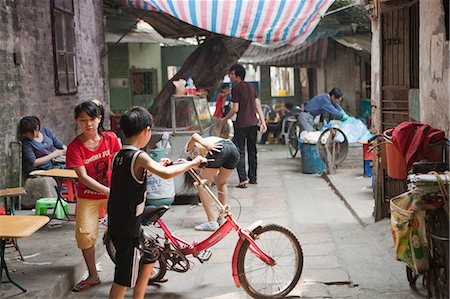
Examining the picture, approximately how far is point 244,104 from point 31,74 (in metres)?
3.61

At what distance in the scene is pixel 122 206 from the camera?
14.7ft

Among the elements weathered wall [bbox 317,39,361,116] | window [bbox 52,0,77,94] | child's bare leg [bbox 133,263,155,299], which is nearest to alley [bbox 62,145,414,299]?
child's bare leg [bbox 133,263,155,299]

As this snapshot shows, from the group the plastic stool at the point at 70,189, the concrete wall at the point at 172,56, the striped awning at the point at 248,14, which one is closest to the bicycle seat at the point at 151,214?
the plastic stool at the point at 70,189

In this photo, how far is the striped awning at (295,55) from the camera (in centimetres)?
1850

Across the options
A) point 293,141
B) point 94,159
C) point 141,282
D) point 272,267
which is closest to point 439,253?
point 272,267

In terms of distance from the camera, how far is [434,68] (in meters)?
5.77

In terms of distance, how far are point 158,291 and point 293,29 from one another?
261 inches

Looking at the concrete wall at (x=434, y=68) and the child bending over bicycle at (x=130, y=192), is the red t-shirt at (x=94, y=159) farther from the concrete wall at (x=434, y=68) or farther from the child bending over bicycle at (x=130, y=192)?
the concrete wall at (x=434, y=68)

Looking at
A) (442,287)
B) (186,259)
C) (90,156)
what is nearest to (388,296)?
(442,287)

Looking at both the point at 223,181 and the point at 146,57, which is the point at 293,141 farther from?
the point at 146,57

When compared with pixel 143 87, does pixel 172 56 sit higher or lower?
higher

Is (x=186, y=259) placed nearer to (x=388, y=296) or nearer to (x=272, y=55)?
(x=388, y=296)

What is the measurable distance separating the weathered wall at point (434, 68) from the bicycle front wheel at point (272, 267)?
5.65 feet

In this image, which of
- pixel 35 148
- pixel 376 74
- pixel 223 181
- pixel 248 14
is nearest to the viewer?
pixel 223 181
